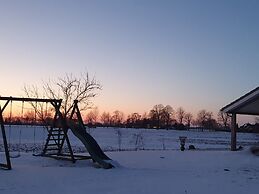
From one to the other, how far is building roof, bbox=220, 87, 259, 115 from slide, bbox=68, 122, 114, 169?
10642 mm

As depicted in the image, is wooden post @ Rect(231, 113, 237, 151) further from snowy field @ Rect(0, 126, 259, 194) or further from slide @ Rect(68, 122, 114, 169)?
slide @ Rect(68, 122, 114, 169)

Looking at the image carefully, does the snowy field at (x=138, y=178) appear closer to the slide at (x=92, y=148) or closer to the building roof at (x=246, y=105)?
the slide at (x=92, y=148)

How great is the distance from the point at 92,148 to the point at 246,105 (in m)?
11.6

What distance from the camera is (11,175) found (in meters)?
12.3

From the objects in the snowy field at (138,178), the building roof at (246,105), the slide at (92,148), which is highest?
the building roof at (246,105)

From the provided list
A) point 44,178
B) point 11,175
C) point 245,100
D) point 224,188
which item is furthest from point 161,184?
point 245,100

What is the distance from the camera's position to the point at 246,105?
24.3 m

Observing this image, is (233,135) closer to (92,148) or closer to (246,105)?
(246,105)

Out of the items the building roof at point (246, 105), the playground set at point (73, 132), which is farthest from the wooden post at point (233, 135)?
the playground set at point (73, 132)

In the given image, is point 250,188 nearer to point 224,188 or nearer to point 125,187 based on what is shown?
point 224,188

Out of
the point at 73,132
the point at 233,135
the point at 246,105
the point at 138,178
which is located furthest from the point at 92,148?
the point at 246,105

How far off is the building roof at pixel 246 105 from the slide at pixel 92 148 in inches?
419

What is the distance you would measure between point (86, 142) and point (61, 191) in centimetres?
694

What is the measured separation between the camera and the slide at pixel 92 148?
15.3m
